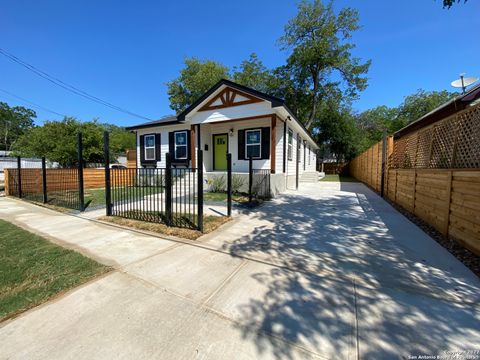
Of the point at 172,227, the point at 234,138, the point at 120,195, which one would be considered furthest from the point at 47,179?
the point at 172,227

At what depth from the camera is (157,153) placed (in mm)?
13391

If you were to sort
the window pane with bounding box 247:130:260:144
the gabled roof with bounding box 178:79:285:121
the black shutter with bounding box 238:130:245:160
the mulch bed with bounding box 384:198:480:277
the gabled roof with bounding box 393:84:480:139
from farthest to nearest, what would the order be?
the black shutter with bounding box 238:130:245:160, the window pane with bounding box 247:130:260:144, the gabled roof with bounding box 178:79:285:121, the gabled roof with bounding box 393:84:480:139, the mulch bed with bounding box 384:198:480:277

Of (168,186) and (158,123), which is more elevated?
(158,123)

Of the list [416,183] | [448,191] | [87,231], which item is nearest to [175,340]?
[87,231]

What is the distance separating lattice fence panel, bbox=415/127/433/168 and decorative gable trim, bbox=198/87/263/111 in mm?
5709

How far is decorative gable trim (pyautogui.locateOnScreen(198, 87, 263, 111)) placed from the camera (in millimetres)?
9445

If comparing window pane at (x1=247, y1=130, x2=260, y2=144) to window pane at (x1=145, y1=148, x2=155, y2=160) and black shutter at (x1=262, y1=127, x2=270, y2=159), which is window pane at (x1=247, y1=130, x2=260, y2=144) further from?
window pane at (x1=145, y1=148, x2=155, y2=160)

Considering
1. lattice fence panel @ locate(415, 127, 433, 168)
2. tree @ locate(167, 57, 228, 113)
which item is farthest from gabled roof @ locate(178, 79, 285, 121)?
tree @ locate(167, 57, 228, 113)

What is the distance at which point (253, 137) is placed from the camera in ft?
34.6

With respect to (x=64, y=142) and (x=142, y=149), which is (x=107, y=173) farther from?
(x=64, y=142)

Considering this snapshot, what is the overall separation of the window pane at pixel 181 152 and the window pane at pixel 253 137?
4062 millimetres

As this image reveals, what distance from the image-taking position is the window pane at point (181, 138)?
1241 centimetres

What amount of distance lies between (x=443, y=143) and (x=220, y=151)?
8.99 m

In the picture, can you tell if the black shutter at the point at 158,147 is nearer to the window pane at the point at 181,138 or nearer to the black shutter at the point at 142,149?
the black shutter at the point at 142,149
